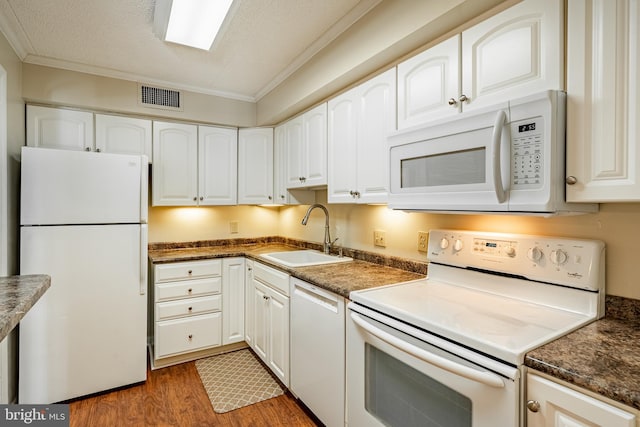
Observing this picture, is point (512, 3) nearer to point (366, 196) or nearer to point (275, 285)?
point (366, 196)

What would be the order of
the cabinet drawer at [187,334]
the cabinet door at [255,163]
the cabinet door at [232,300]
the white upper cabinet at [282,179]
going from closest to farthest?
the cabinet drawer at [187,334], the cabinet door at [232,300], the white upper cabinet at [282,179], the cabinet door at [255,163]

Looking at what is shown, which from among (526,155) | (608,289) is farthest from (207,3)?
(608,289)

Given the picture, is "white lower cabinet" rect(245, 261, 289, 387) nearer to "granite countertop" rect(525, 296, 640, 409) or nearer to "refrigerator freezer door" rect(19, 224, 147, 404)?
"refrigerator freezer door" rect(19, 224, 147, 404)

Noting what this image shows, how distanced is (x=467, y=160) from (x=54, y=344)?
263 centimetres

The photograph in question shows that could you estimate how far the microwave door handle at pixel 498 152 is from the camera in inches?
47.1

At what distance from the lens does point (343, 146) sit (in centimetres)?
216

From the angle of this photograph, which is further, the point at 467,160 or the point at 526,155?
the point at 467,160

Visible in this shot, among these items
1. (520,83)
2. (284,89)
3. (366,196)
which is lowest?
(366,196)

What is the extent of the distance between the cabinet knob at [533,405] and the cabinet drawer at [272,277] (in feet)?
4.81

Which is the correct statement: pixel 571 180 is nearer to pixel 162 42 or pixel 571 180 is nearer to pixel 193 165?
pixel 162 42

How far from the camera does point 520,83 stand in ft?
3.97

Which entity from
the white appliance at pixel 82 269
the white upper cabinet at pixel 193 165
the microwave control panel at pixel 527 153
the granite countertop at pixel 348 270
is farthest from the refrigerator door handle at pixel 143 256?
the microwave control panel at pixel 527 153

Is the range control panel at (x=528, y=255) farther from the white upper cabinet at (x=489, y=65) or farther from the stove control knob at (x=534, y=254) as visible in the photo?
the white upper cabinet at (x=489, y=65)

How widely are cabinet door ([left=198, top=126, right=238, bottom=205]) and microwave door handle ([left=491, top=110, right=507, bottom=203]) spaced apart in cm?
246
